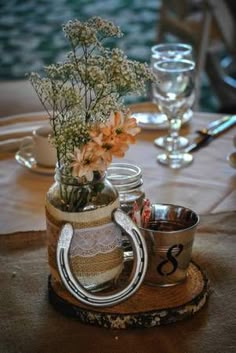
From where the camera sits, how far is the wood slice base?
832 millimetres

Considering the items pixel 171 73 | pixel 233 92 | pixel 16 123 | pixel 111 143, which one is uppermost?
pixel 111 143

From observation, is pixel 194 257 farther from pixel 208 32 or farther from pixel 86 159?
pixel 208 32

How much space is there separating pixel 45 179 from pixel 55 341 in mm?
519

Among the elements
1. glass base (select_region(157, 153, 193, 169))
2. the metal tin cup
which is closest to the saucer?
glass base (select_region(157, 153, 193, 169))

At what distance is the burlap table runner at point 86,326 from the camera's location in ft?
2.63

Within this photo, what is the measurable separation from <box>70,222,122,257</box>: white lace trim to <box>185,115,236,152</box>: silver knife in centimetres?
58

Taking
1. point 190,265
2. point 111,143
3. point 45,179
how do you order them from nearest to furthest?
point 111,143, point 190,265, point 45,179

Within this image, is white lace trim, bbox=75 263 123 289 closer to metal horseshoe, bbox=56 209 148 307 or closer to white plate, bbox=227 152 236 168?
metal horseshoe, bbox=56 209 148 307

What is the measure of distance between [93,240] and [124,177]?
0.18 meters

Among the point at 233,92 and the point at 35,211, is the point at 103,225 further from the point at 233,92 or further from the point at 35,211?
the point at 233,92

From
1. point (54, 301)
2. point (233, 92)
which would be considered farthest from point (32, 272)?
point (233, 92)

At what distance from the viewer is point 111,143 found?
779 mm

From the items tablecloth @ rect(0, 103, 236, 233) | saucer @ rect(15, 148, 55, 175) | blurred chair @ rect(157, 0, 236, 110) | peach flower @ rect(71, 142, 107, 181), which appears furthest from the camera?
blurred chair @ rect(157, 0, 236, 110)

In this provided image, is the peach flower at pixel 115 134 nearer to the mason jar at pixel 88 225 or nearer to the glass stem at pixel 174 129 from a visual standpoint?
the mason jar at pixel 88 225
